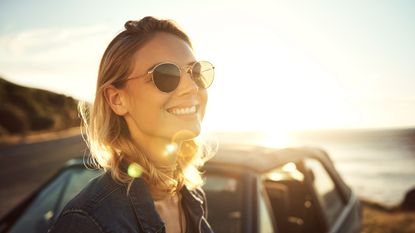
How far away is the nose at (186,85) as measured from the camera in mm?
1766

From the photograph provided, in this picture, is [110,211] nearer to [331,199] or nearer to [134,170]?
[134,170]

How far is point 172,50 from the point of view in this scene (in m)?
1.81

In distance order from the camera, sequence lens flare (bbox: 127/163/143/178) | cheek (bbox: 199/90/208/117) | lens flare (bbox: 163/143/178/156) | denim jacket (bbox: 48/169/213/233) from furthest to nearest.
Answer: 1. cheek (bbox: 199/90/208/117)
2. lens flare (bbox: 163/143/178/156)
3. lens flare (bbox: 127/163/143/178)
4. denim jacket (bbox: 48/169/213/233)

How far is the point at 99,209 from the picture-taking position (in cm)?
139

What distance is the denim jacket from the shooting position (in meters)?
1.34

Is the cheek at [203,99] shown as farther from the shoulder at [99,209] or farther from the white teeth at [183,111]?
the shoulder at [99,209]

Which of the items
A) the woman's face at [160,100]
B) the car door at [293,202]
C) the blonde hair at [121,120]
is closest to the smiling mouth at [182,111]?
the woman's face at [160,100]

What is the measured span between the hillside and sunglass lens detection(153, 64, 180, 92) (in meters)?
34.5

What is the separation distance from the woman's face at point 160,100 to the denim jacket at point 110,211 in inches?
10.2

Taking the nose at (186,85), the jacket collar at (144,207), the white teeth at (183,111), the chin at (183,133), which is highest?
the nose at (186,85)

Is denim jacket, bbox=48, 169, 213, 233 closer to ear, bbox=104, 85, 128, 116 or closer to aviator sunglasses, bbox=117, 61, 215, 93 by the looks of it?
ear, bbox=104, 85, 128, 116

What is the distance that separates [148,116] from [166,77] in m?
0.20

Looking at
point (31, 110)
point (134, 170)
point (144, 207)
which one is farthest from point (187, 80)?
point (31, 110)

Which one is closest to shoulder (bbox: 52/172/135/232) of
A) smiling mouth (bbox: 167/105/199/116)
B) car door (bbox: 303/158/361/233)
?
smiling mouth (bbox: 167/105/199/116)
